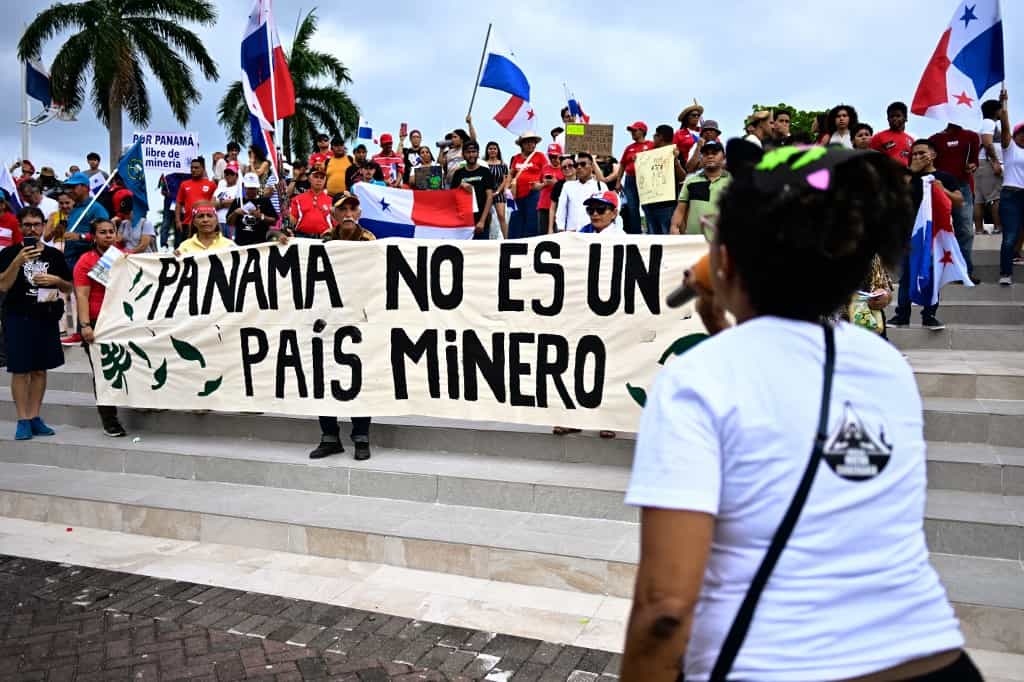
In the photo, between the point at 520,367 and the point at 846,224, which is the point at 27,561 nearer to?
the point at 520,367

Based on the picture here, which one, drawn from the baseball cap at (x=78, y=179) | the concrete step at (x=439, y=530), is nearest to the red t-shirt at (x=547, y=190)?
the concrete step at (x=439, y=530)

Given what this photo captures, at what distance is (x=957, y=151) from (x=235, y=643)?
8894mm

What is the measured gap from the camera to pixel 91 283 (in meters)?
8.07

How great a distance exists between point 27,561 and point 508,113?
27.8ft

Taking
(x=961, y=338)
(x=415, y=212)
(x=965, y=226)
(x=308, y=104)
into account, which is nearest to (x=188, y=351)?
(x=415, y=212)

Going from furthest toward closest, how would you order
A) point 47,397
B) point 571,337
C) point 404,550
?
point 47,397 < point 571,337 < point 404,550

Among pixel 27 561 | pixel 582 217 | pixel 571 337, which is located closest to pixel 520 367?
pixel 571 337

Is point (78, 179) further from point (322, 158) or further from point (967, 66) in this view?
point (967, 66)

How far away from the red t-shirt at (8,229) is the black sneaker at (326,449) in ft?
24.7

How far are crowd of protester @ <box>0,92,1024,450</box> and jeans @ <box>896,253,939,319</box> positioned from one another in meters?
0.01

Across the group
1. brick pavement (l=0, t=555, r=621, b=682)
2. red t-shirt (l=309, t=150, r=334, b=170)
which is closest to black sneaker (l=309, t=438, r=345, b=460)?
brick pavement (l=0, t=555, r=621, b=682)

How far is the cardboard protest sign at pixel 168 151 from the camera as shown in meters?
13.3

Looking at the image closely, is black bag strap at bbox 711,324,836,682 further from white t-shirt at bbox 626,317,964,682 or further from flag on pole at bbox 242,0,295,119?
flag on pole at bbox 242,0,295,119

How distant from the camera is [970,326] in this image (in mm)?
8258
